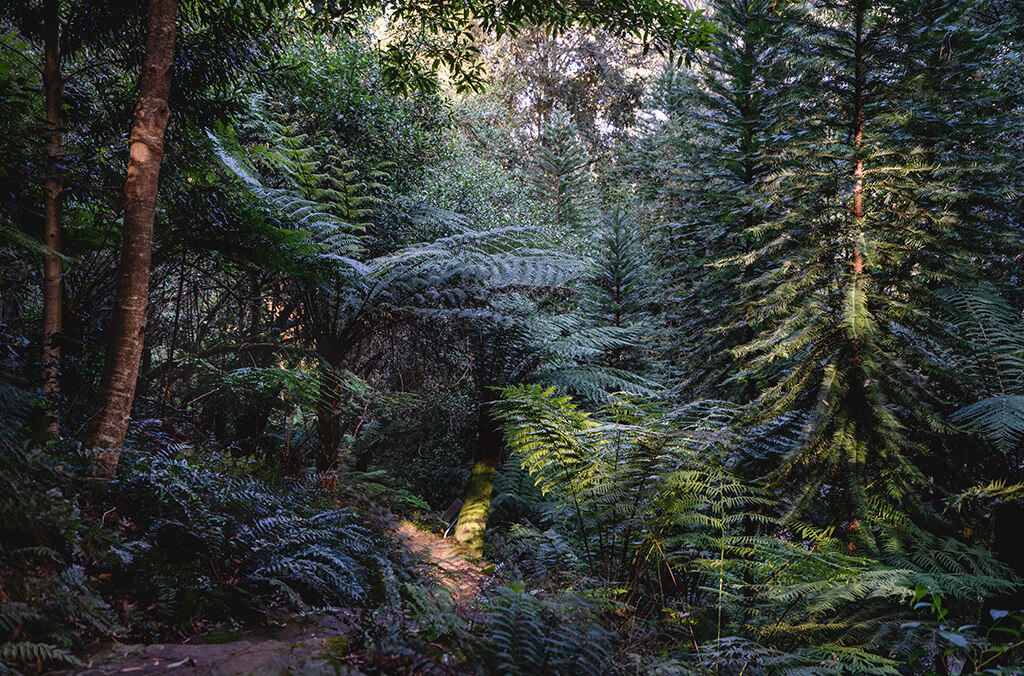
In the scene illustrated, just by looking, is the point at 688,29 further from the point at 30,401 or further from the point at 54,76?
the point at 30,401

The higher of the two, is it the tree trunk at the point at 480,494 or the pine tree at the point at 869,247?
the pine tree at the point at 869,247

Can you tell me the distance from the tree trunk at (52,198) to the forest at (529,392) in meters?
0.02

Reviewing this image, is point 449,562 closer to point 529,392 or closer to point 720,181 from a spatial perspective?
point 529,392

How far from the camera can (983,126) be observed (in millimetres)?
3678

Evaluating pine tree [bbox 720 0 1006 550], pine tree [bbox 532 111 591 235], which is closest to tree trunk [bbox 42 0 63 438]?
pine tree [bbox 720 0 1006 550]

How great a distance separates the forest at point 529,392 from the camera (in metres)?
1.96

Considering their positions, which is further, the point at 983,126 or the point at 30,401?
the point at 983,126

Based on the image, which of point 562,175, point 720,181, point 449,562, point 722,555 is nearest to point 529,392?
point 449,562

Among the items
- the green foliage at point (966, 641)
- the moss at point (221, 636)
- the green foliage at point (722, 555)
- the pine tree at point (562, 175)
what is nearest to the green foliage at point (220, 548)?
the moss at point (221, 636)

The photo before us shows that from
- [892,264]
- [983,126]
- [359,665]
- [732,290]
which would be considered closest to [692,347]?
[732,290]

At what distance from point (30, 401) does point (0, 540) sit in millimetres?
982

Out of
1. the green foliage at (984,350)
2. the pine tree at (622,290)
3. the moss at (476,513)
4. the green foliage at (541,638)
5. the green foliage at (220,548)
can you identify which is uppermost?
the pine tree at (622,290)

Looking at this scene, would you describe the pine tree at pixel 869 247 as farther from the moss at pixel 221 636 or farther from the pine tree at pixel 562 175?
the pine tree at pixel 562 175

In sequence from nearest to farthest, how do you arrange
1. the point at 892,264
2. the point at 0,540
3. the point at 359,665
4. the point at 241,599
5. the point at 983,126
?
the point at 0,540, the point at 359,665, the point at 241,599, the point at 892,264, the point at 983,126
